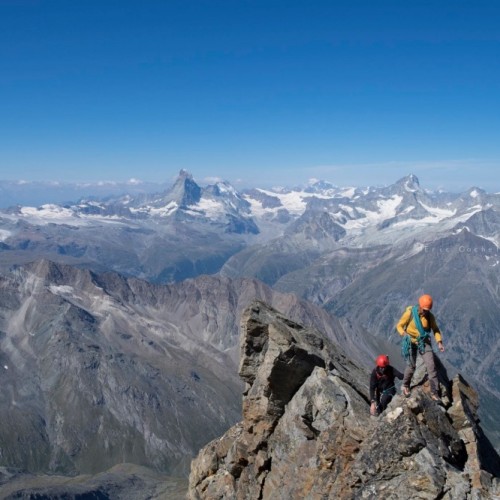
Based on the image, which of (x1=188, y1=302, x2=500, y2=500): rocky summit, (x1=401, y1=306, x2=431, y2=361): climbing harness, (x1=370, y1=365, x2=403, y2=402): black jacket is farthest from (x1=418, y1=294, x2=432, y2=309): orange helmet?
(x1=188, y1=302, x2=500, y2=500): rocky summit

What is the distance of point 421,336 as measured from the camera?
23234 mm

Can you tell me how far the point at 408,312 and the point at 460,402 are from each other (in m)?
4.56

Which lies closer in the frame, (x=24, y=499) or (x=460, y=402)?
(x=460, y=402)

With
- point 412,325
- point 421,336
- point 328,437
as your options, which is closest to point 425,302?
point 412,325

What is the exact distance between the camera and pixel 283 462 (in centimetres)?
2798

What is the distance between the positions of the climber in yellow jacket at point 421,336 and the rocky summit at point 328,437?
1375mm

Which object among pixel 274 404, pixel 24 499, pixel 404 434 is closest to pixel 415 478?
pixel 404 434

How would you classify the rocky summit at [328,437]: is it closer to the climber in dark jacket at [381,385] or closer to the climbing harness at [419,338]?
the climber in dark jacket at [381,385]

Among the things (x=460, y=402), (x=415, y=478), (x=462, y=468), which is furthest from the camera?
(x=460, y=402)

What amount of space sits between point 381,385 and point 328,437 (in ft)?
12.2

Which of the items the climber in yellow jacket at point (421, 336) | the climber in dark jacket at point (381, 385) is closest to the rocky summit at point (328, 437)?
the climber in dark jacket at point (381, 385)

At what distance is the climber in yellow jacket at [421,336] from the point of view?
23.1m

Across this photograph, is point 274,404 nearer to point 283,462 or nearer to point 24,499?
point 283,462

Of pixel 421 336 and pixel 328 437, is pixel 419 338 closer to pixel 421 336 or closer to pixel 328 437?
pixel 421 336
